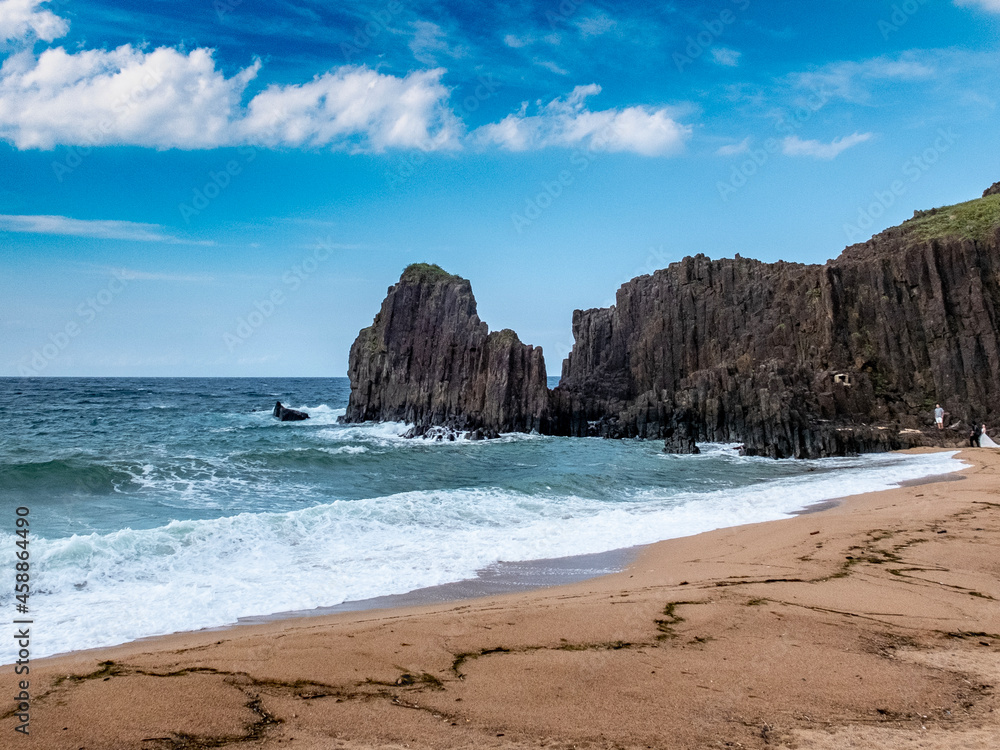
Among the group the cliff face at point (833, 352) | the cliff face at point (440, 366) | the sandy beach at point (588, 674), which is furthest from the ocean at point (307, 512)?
the cliff face at point (440, 366)

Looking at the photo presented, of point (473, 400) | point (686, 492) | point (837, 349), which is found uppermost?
point (837, 349)

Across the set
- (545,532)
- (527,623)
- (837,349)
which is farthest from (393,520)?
(837,349)

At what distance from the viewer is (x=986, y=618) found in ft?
23.5

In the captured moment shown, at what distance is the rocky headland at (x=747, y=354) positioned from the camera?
39219mm

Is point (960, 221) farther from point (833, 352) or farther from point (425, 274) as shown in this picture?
point (425, 274)

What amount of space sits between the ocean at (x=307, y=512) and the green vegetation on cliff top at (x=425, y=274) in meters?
25.2

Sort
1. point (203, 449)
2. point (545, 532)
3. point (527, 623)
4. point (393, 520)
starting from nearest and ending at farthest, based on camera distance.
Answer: point (527, 623)
point (545, 532)
point (393, 520)
point (203, 449)

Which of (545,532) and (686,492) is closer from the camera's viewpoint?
(545,532)

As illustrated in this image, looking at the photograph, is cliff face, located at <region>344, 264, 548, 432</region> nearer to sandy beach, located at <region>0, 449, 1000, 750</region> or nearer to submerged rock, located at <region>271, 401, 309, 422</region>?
submerged rock, located at <region>271, 401, 309, 422</region>

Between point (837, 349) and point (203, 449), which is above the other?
point (837, 349)

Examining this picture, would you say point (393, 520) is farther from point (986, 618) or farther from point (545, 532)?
point (986, 618)

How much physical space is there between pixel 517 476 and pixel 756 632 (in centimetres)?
1997

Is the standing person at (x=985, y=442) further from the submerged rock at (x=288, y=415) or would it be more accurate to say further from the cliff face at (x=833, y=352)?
the submerged rock at (x=288, y=415)

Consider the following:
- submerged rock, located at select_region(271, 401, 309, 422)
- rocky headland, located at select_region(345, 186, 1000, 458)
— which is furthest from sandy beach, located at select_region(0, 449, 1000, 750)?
submerged rock, located at select_region(271, 401, 309, 422)
